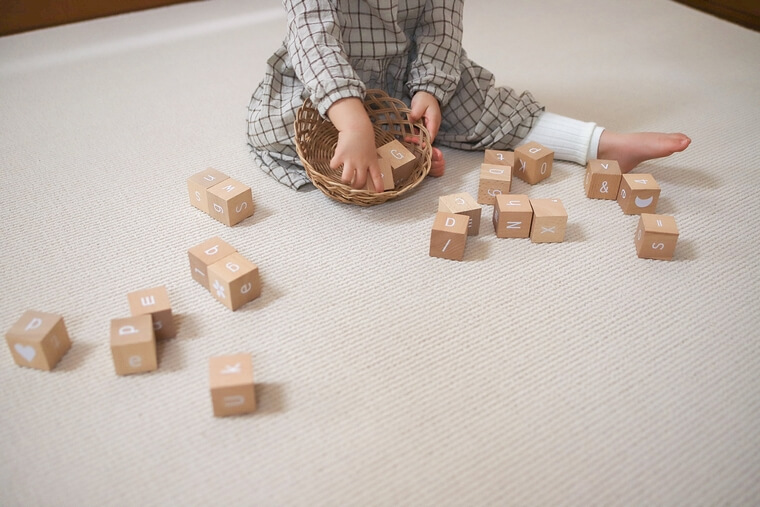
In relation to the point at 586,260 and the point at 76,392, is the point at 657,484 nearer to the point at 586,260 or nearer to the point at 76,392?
Answer: the point at 586,260

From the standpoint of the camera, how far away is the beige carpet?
0.79 meters

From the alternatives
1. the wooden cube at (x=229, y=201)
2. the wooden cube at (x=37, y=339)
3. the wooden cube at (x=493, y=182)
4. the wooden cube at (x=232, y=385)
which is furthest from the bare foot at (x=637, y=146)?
the wooden cube at (x=37, y=339)

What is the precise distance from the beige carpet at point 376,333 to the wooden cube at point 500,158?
65 mm

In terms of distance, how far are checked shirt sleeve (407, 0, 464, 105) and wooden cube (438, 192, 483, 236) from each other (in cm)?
26

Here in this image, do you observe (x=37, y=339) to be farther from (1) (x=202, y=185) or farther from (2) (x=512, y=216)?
(2) (x=512, y=216)

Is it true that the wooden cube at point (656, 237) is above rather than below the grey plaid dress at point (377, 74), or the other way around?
below

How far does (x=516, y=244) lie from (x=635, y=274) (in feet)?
0.67

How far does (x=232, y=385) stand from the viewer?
821 millimetres

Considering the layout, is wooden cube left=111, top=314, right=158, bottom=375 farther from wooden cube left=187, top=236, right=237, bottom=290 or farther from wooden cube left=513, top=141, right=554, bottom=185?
wooden cube left=513, top=141, right=554, bottom=185

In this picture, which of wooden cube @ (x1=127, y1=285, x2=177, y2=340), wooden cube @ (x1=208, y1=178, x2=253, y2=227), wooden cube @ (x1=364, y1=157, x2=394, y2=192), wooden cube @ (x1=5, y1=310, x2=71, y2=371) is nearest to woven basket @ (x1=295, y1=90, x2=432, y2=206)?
wooden cube @ (x1=364, y1=157, x2=394, y2=192)

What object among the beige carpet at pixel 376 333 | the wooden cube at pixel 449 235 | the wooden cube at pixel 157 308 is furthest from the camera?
the wooden cube at pixel 449 235

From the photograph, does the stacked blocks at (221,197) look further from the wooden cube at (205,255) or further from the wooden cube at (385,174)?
the wooden cube at (385,174)

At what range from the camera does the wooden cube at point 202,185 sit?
3.88 ft

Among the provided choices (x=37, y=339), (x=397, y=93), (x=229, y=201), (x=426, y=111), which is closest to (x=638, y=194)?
(x=426, y=111)
